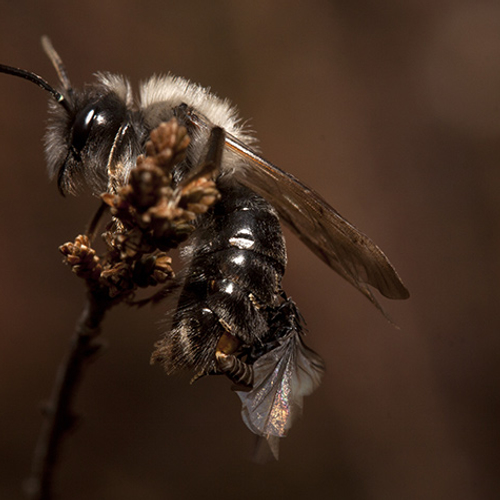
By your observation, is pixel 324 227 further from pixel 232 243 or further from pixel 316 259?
pixel 316 259

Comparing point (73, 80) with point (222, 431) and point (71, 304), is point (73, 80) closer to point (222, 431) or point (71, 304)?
point (71, 304)

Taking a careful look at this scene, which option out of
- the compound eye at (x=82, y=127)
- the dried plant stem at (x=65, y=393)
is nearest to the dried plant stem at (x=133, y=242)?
the dried plant stem at (x=65, y=393)

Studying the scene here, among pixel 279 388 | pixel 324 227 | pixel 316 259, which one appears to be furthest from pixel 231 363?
pixel 316 259

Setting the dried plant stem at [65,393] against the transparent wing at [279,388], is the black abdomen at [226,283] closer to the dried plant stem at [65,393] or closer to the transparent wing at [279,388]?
the transparent wing at [279,388]

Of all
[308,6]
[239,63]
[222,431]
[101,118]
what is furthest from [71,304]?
[308,6]

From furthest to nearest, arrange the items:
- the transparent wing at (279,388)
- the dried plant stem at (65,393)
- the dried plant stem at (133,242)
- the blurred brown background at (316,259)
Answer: the blurred brown background at (316,259) < the dried plant stem at (65,393) < the transparent wing at (279,388) < the dried plant stem at (133,242)
